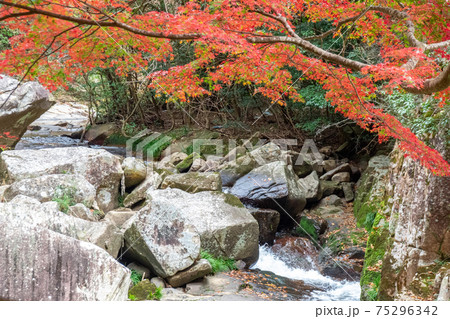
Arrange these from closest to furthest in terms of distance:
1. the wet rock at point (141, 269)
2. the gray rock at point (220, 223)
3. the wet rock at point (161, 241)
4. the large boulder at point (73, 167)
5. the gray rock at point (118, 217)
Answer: the wet rock at point (161, 241) < the wet rock at point (141, 269) < the gray rock at point (220, 223) < the gray rock at point (118, 217) < the large boulder at point (73, 167)

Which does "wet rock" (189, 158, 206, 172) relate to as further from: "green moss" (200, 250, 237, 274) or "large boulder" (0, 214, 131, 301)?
"large boulder" (0, 214, 131, 301)

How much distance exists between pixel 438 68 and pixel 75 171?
259 inches

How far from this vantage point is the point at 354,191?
398 inches

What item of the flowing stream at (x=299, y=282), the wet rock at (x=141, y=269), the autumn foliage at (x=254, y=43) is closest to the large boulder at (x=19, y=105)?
the autumn foliage at (x=254, y=43)

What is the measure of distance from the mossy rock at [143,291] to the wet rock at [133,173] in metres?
3.84

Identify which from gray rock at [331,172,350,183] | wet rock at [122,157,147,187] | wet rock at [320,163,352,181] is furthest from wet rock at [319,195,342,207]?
wet rock at [122,157,147,187]

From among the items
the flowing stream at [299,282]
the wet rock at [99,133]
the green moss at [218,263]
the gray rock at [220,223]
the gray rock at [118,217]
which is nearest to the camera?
the flowing stream at [299,282]

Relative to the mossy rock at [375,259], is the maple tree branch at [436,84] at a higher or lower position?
higher

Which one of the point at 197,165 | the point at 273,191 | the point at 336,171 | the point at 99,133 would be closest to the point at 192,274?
the point at 273,191

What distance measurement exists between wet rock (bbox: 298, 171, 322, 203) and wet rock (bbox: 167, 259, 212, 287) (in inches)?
170

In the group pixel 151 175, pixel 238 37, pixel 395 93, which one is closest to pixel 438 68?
pixel 395 93

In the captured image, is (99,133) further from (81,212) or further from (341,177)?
(341,177)

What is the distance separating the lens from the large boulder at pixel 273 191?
8383mm

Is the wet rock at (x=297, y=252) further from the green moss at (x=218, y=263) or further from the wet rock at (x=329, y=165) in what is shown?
the wet rock at (x=329, y=165)
